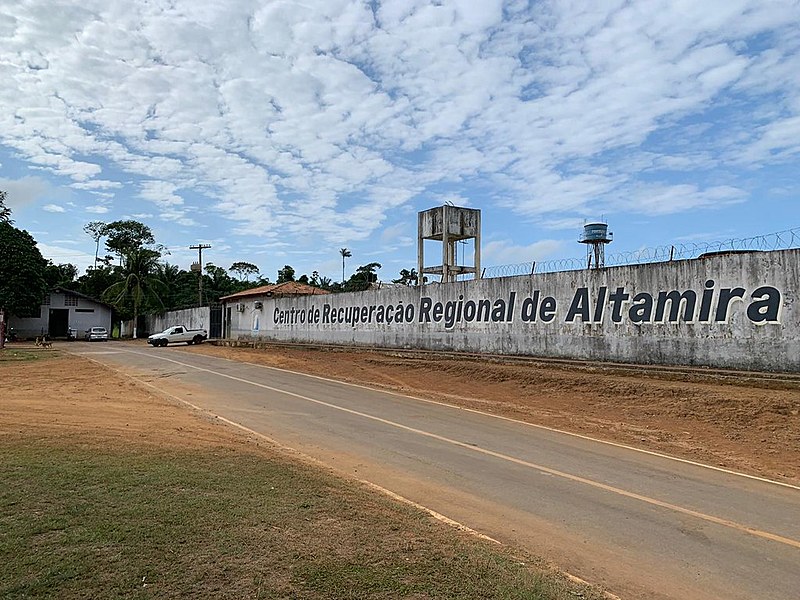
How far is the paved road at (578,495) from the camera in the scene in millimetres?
5066

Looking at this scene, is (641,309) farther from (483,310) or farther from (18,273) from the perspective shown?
(18,273)

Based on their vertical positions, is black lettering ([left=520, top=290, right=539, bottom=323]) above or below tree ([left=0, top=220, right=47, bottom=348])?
below

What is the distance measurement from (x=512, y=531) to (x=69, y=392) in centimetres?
1420

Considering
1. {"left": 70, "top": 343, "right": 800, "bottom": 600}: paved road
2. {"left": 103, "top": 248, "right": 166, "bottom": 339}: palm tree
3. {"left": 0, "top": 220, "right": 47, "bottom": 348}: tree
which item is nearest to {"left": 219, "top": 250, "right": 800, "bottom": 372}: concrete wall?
{"left": 70, "top": 343, "right": 800, "bottom": 600}: paved road

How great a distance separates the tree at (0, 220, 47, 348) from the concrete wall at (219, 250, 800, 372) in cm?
3643

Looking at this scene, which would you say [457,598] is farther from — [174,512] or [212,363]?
[212,363]

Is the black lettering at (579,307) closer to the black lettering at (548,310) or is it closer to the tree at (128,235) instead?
the black lettering at (548,310)

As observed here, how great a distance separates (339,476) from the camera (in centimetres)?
736

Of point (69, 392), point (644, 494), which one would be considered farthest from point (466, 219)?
point (644, 494)

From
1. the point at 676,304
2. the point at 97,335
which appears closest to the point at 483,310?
the point at 676,304

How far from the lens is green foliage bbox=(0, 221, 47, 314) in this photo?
47.8m

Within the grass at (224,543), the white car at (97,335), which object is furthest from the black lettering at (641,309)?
the white car at (97,335)

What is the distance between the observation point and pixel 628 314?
16797 mm

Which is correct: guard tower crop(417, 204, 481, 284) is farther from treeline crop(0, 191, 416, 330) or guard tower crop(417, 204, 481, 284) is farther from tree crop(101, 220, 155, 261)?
tree crop(101, 220, 155, 261)
